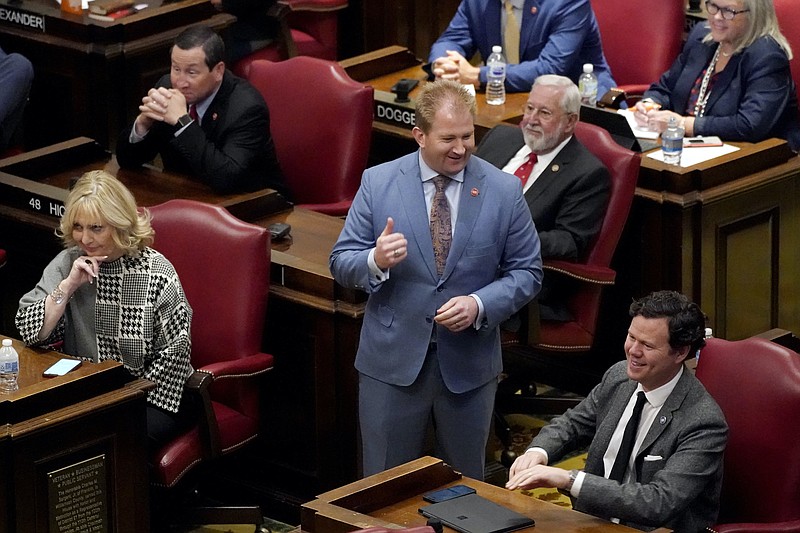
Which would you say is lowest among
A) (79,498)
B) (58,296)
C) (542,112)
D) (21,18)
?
(79,498)

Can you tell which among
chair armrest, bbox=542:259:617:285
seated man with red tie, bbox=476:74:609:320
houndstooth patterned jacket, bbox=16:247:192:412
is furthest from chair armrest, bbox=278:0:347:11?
houndstooth patterned jacket, bbox=16:247:192:412

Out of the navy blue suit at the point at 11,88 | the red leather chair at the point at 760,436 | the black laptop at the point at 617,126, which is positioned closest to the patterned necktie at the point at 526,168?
the black laptop at the point at 617,126

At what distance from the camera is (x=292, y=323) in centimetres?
542

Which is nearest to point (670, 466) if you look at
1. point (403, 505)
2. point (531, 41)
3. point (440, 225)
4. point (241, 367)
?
point (403, 505)

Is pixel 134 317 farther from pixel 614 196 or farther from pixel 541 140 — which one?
pixel 614 196

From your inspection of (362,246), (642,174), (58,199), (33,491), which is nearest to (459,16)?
(642,174)

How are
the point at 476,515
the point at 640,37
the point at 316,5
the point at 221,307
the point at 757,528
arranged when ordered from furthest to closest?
the point at 316,5 → the point at 640,37 → the point at 221,307 → the point at 757,528 → the point at 476,515

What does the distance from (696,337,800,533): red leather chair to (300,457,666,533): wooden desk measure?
1.47 ft

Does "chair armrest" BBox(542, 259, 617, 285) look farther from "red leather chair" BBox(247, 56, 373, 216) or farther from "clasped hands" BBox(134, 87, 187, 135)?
"clasped hands" BBox(134, 87, 187, 135)

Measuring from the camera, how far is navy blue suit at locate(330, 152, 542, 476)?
4.66 metres

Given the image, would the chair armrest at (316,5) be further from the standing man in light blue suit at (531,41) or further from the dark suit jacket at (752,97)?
the dark suit jacket at (752,97)

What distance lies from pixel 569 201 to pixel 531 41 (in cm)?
155

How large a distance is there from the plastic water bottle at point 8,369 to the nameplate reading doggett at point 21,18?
10.2 feet

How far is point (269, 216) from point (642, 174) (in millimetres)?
1333
